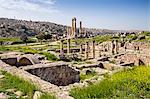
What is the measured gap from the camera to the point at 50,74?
37.9 ft

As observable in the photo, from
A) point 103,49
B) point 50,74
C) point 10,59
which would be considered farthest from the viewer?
point 103,49

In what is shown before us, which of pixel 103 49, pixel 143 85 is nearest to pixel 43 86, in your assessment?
pixel 143 85

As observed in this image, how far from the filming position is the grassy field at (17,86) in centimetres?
660

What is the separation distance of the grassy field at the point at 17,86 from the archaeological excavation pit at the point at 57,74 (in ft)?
8.18

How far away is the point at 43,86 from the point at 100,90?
5.21 feet

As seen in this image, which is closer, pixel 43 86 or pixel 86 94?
pixel 86 94

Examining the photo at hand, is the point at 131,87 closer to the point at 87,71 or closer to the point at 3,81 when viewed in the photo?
the point at 3,81

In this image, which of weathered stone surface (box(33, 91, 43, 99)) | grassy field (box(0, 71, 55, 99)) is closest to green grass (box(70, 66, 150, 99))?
weathered stone surface (box(33, 91, 43, 99))

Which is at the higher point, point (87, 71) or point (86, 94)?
point (86, 94)

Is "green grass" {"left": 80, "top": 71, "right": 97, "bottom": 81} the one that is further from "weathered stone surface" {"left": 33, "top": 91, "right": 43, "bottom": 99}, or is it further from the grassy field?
"weathered stone surface" {"left": 33, "top": 91, "right": 43, "bottom": 99}

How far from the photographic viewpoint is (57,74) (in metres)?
11.8

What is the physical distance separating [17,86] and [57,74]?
14.4 ft

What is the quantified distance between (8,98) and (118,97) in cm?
260

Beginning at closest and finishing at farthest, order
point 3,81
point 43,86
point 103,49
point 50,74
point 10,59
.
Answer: point 43,86, point 3,81, point 50,74, point 10,59, point 103,49
